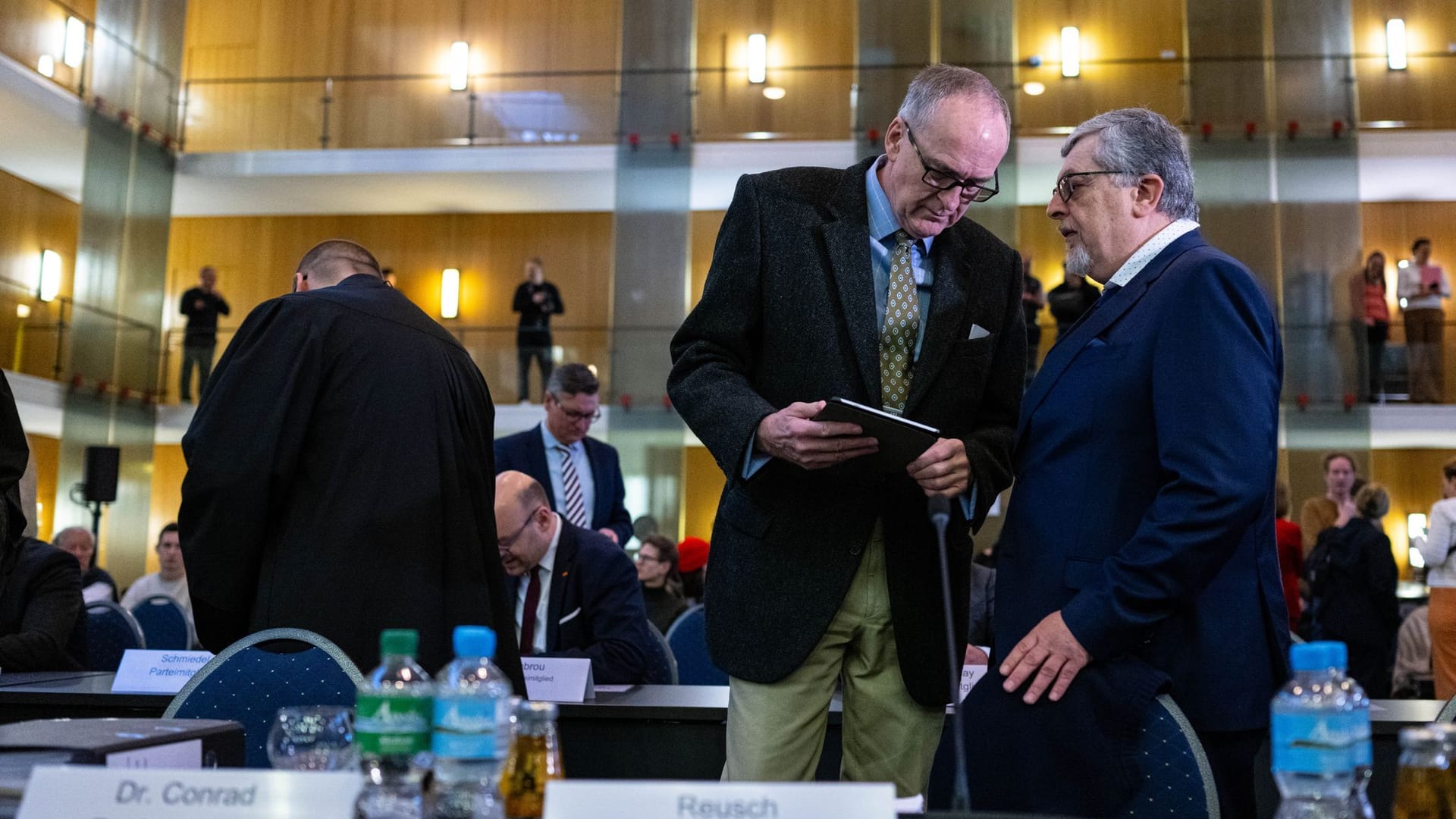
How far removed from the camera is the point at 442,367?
2.63m

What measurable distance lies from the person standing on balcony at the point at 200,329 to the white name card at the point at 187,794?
1319 cm

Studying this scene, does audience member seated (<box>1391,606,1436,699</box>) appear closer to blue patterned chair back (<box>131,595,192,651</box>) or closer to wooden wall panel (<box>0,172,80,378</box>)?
blue patterned chair back (<box>131,595,192,651</box>)

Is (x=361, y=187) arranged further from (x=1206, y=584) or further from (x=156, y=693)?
(x=1206, y=584)

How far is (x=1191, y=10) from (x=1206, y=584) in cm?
1283

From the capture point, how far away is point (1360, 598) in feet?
23.0

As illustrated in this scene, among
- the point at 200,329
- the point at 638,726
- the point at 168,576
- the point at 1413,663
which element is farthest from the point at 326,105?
the point at 638,726

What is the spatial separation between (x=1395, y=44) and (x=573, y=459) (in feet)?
35.6

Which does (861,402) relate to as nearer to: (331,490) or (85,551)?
(331,490)

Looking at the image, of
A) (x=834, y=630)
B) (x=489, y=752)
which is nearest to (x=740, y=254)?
(x=834, y=630)

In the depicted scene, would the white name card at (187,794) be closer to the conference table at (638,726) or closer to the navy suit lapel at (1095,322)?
the navy suit lapel at (1095,322)

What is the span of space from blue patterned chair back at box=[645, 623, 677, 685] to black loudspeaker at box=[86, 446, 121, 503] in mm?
8072

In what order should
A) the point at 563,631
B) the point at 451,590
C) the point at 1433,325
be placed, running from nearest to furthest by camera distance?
the point at 451,590, the point at 563,631, the point at 1433,325

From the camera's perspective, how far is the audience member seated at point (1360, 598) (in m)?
6.98

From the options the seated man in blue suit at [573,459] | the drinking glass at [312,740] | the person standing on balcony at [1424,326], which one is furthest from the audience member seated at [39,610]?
the person standing on balcony at [1424,326]
